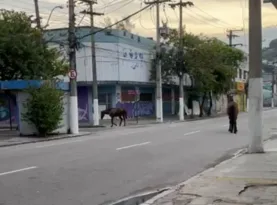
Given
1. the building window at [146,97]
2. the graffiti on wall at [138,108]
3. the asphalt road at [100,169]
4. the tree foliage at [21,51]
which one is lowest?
the asphalt road at [100,169]

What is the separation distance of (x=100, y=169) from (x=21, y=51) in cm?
1953

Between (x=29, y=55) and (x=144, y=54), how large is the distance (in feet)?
69.7

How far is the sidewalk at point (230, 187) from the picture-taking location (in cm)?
866

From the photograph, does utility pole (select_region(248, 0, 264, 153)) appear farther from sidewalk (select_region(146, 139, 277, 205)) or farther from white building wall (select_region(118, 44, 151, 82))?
white building wall (select_region(118, 44, 151, 82))

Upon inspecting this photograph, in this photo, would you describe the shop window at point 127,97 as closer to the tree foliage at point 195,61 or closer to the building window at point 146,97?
the building window at point 146,97

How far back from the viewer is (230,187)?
32.2 feet

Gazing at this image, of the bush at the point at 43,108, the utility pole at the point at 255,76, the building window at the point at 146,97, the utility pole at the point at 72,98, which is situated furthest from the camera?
the building window at the point at 146,97

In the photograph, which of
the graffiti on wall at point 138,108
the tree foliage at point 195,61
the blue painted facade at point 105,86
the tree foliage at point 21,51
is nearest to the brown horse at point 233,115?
the tree foliage at point 21,51

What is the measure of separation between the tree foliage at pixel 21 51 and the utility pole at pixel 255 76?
1639 cm

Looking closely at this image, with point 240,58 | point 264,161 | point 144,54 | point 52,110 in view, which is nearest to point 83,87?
point 144,54

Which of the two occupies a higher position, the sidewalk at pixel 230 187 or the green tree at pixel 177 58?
the green tree at pixel 177 58

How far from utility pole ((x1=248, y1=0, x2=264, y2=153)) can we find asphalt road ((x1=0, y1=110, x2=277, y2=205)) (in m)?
1.21

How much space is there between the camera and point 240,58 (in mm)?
64812

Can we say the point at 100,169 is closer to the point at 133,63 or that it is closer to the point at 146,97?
the point at 133,63
